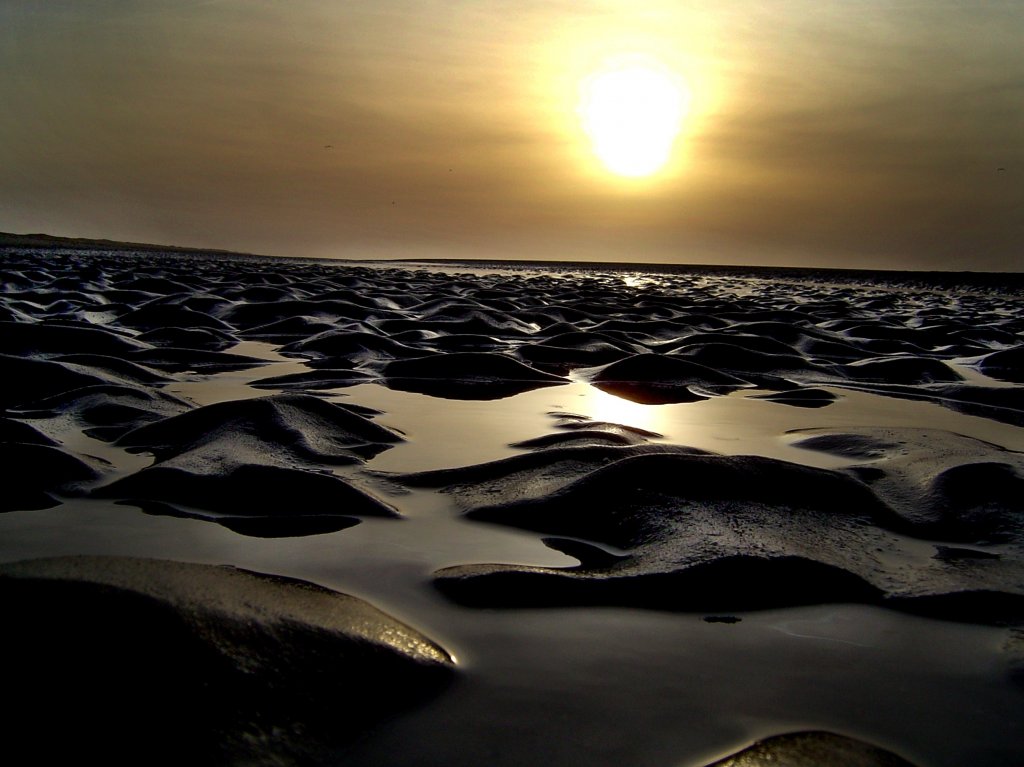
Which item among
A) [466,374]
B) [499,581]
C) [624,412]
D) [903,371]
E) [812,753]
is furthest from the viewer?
[903,371]

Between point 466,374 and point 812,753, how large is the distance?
370cm

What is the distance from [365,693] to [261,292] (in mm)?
10047

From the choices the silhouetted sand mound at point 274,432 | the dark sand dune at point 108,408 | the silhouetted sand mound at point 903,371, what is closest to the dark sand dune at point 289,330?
the dark sand dune at point 108,408

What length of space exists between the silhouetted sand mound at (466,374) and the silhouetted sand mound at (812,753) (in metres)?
3.24

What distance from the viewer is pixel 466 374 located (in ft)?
15.4

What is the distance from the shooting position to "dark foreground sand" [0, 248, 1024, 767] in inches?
43.8

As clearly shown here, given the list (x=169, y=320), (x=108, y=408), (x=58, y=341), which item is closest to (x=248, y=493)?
(x=108, y=408)

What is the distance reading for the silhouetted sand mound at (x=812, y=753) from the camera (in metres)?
1.08

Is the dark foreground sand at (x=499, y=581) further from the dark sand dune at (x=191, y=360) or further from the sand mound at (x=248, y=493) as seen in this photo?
the dark sand dune at (x=191, y=360)

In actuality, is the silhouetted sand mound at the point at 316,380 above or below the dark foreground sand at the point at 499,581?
below

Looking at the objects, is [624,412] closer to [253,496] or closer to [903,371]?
[253,496]

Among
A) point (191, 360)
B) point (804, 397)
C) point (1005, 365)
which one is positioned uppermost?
point (1005, 365)

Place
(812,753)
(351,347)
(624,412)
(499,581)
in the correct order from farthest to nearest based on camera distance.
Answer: (351,347), (624,412), (499,581), (812,753)

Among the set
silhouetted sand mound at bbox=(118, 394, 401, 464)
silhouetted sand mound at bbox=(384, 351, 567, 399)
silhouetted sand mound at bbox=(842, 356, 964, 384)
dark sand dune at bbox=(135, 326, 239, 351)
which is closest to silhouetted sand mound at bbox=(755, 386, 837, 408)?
silhouetted sand mound at bbox=(842, 356, 964, 384)
